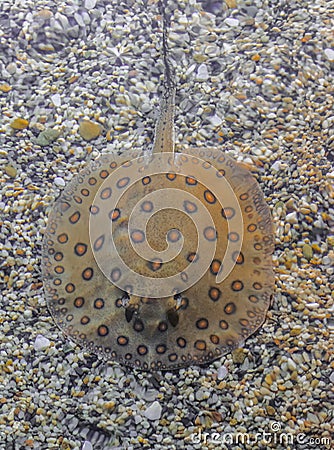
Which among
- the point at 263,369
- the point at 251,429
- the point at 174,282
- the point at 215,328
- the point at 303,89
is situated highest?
the point at 303,89

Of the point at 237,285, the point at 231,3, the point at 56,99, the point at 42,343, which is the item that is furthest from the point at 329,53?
the point at 42,343

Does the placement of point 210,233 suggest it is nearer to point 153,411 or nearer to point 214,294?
point 214,294

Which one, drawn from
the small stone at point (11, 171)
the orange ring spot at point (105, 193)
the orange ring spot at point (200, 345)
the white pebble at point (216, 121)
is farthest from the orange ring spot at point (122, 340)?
the white pebble at point (216, 121)

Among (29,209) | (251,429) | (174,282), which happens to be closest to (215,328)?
(174,282)

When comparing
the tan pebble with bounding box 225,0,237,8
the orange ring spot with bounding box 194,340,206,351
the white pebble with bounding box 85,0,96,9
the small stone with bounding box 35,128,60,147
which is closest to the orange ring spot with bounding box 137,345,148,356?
the orange ring spot with bounding box 194,340,206,351

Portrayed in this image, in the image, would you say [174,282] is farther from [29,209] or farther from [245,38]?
[245,38]

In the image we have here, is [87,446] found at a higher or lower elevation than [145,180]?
lower

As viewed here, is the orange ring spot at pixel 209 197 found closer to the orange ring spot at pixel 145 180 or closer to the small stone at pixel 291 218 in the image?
the orange ring spot at pixel 145 180
